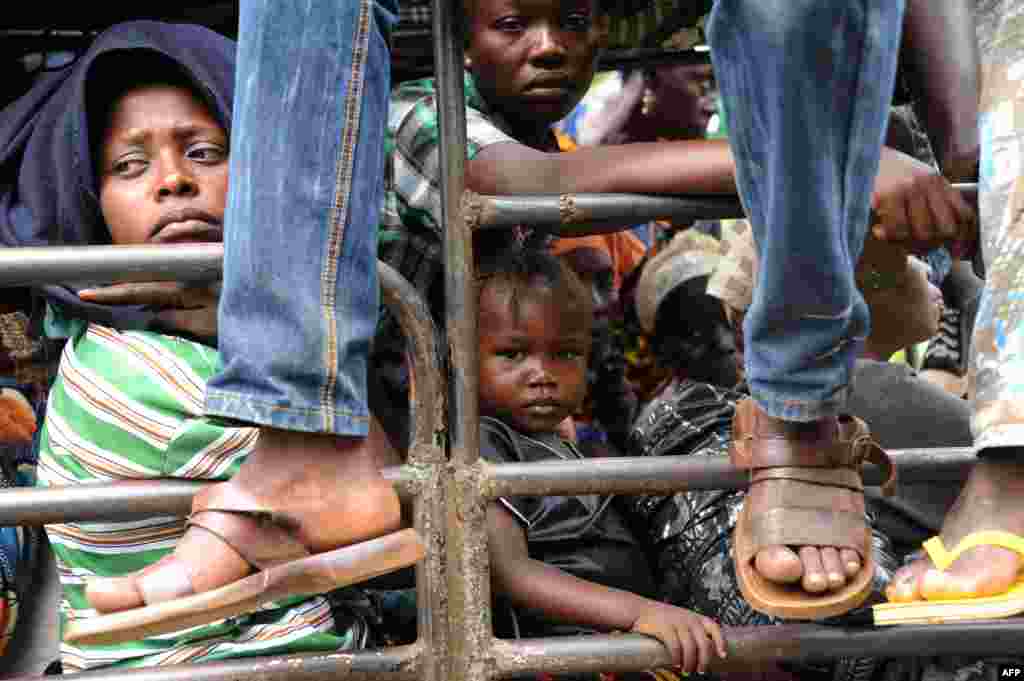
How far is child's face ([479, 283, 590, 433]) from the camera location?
243 centimetres

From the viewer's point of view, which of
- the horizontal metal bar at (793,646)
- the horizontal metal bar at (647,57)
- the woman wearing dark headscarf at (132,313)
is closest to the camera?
the horizontal metal bar at (793,646)

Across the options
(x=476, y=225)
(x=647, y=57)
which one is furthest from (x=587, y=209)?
(x=647, y=57)

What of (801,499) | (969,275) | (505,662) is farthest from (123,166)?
(969,275)

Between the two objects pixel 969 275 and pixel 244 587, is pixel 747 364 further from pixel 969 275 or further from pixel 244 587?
pixel 969 275

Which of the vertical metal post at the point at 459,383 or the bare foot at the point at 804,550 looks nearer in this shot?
Answer: the bare foot at the point at 804,550

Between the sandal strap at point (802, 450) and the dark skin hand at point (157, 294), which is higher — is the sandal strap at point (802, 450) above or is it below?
below

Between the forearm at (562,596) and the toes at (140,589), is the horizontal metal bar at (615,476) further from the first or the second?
the toes at (140,589)

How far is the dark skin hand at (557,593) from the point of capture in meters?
1.90

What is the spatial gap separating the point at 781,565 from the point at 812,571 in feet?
0.12

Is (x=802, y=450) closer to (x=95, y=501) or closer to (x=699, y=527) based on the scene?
(x=699, y=527)

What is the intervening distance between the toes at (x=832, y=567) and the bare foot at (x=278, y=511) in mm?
531

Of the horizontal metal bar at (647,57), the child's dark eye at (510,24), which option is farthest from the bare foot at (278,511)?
the horizontal metal bar at (647,57)

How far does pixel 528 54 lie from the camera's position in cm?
237

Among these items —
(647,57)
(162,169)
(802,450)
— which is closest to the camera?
(802,450)
